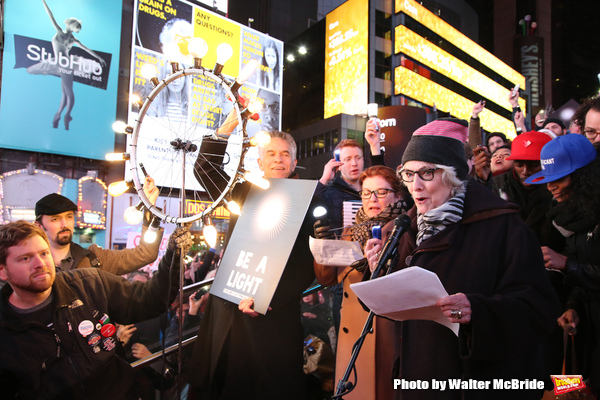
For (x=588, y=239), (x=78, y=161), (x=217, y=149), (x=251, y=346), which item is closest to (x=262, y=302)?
(x=251, y=346)

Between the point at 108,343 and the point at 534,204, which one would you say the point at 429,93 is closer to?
the point at 534,204

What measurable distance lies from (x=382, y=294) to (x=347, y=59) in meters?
28.8

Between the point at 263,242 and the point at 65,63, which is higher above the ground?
the point at 65,63

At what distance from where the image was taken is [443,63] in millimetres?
32156

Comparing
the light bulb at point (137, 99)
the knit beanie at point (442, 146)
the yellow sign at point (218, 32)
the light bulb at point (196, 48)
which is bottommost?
the knit beanie at point (442, 146)

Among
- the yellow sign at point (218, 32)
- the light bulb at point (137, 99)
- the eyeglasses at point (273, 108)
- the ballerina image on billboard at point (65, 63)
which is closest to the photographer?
the light bulb at point (137, 99)

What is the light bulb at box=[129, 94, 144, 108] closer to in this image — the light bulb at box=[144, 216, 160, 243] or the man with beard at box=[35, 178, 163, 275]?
the light bulb at box=[144, 216, 160, 243]

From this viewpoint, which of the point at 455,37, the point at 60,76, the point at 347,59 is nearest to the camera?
the point at 60,76

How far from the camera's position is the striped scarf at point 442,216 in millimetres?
1920

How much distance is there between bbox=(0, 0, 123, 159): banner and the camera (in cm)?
1161

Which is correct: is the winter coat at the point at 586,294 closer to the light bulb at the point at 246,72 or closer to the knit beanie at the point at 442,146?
the knit beanie at the point at 442,146

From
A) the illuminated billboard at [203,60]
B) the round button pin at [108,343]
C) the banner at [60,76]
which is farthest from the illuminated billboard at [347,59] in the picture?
the round button pin at [108,343]

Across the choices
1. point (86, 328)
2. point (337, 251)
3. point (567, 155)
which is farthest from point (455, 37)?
point (86, 328)

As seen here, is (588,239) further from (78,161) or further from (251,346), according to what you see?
(78,161)
